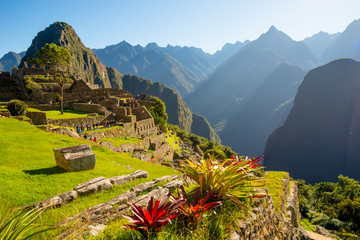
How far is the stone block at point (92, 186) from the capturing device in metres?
7.03

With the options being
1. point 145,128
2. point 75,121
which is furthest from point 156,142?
point 75,121

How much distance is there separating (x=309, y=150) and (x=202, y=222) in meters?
176

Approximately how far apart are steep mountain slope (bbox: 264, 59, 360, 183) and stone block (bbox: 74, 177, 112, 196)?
153 meters

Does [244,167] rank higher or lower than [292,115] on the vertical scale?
higher

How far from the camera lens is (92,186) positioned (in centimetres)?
731

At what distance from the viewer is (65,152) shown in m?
8.98

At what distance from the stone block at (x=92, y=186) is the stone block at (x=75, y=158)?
2.14 m

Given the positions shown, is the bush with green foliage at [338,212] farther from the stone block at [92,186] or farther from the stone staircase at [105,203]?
the stone block at [92,186]

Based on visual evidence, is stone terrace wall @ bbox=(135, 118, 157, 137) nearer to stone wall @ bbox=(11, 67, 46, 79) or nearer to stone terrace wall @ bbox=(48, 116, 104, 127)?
stone terrace wall @ bbox=(48, 116, 104, 127)

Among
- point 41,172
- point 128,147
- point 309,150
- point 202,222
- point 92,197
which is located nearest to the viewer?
point 202,222

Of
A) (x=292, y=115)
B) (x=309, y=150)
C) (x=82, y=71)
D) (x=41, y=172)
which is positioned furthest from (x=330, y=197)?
(x=82, y=71)

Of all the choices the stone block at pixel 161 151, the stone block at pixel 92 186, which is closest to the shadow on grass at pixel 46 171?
the stone block at pixel 92 186

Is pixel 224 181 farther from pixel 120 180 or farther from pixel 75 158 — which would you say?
pixel 75 158

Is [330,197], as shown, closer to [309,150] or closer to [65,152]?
[65,152]
